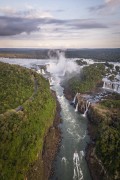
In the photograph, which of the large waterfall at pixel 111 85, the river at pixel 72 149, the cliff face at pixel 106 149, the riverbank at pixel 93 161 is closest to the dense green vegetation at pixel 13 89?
the river at pixel 72 149

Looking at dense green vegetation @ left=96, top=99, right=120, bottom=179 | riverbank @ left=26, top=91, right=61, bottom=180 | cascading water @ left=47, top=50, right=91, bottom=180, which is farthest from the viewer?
cascading water @ left=47, top=50, right=91, bottom=180

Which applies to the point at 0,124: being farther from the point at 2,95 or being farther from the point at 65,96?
the point at 65,96

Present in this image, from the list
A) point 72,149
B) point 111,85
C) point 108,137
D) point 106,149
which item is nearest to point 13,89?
point 72,149

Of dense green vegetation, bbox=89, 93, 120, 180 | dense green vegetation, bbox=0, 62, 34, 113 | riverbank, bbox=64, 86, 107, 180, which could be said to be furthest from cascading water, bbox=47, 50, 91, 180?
dense green vegetation, bbox=0, 62, 34, 113

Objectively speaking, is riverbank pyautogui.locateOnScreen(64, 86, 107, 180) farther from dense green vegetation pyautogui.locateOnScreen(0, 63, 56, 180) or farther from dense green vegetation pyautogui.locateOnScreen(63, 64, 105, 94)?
dense green vegetation pyautogui.locateOnScreen(63, 64, 105, 94)

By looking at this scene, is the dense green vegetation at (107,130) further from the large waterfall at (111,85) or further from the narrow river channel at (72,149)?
the large waterfall at (111,85)

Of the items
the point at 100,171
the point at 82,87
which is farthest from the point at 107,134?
the point at 82,87
